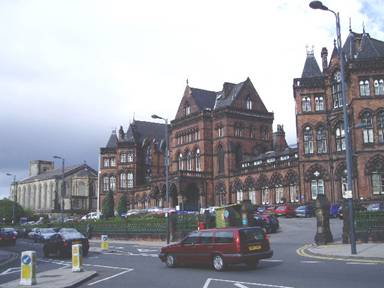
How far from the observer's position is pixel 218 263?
57.4ft

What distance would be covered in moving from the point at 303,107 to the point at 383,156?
37.9 feet

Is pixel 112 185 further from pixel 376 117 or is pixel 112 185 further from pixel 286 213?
pixel 376 117

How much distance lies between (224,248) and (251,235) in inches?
43.9

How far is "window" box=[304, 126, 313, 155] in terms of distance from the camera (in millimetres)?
54688

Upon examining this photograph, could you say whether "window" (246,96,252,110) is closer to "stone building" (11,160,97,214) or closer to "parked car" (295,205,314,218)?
"parked car" (295,205,314,218)

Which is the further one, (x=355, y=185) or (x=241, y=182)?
(x=241, y=182)

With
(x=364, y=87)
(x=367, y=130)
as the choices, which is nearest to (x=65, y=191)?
(x=367, y=130)

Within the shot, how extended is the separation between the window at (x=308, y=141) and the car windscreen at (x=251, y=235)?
38266 millimetres

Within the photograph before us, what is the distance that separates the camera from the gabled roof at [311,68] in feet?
188

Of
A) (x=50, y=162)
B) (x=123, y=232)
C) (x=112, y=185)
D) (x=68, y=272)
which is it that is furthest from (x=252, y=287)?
(x=50, y=162)

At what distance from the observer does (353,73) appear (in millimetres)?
48906

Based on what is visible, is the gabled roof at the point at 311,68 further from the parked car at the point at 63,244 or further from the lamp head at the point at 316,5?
the lamp head at the point at 316,5

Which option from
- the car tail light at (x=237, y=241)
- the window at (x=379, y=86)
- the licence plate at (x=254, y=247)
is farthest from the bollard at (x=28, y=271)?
the window at (x=379, y=86)

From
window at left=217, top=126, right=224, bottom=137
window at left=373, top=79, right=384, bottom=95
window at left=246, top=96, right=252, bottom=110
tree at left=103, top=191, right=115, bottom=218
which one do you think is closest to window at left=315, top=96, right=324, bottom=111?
window at left=373, top=79, right=384, bottom=95
